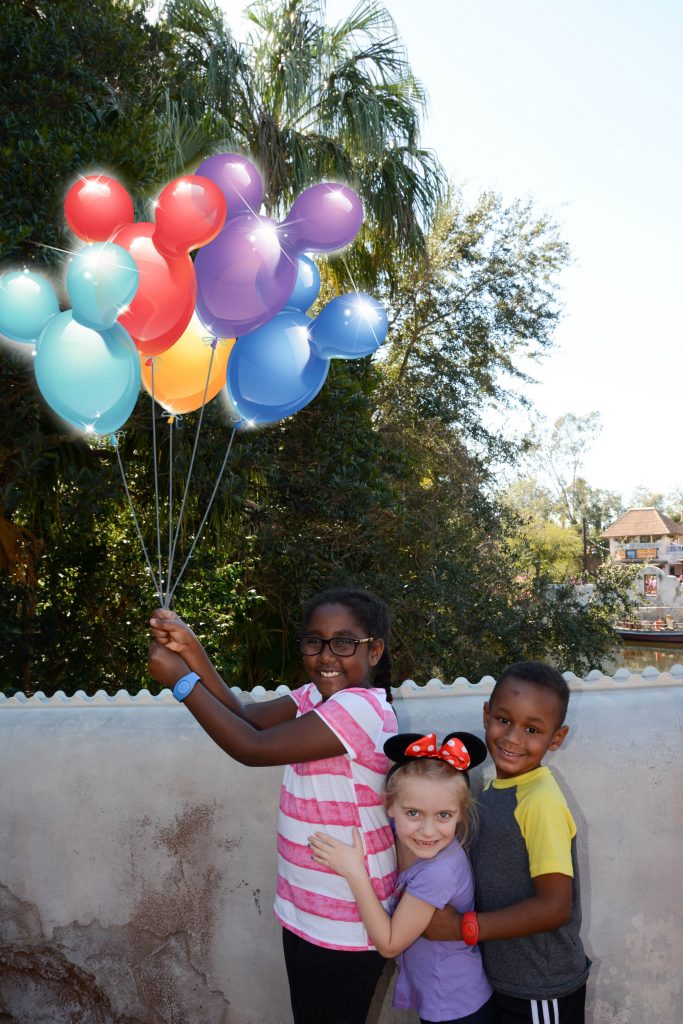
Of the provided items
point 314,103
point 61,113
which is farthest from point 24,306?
point 314,103

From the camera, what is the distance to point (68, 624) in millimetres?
7523

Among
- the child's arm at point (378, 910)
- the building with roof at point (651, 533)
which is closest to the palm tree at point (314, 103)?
the child's arm at point (378, 910)

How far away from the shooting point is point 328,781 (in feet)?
5.76

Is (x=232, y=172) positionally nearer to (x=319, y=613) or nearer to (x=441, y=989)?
(x=319, y=613)

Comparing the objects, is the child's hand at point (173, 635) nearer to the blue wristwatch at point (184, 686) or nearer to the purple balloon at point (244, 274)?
the blue wristwatch at point (184, 686)

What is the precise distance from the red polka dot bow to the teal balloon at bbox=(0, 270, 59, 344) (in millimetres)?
1487

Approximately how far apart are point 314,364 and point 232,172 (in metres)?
0.58

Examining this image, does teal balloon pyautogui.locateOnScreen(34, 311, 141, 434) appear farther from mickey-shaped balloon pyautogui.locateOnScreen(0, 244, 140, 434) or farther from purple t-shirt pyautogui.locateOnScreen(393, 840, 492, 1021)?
purple t-shirt pyautogui.locateOnScreen(393, 840, 492, 1021)

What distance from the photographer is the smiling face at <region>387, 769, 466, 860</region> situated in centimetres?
169

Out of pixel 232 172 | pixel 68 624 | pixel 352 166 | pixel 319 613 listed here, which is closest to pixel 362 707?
pixel 319 613

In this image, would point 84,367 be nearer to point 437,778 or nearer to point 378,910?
point 437,778

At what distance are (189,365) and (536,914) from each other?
1788 millimetres

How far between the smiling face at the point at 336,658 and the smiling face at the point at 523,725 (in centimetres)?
29

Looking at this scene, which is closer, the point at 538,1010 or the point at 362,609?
the point at 538,1010
